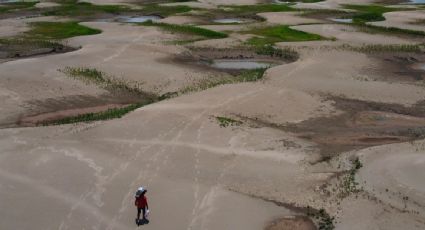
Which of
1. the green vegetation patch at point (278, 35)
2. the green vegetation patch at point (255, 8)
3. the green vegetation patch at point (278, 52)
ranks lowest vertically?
the green vegetation patch at point (278, 52)

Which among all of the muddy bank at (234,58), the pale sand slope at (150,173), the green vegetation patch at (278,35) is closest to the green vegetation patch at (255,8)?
the green vegetation patch at (278,35)

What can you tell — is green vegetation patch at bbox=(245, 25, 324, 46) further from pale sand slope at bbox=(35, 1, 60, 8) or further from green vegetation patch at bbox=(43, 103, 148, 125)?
pale sand slope at bbox=(35, 1, 60, 8)

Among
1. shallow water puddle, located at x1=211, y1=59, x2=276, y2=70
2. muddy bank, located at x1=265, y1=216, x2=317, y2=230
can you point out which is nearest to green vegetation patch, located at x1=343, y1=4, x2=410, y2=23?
shallow water puddle, located at x1=211, y1=59, x2=276, y2=70

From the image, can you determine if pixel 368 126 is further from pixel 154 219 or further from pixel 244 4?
pixel 244 4

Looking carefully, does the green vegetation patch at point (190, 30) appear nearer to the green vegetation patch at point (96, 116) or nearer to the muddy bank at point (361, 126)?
the muddy bank at point (361, 126)

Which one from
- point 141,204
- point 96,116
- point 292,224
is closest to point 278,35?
point 96,116

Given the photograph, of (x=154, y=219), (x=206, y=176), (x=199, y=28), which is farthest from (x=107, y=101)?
(x=199, y=28)
